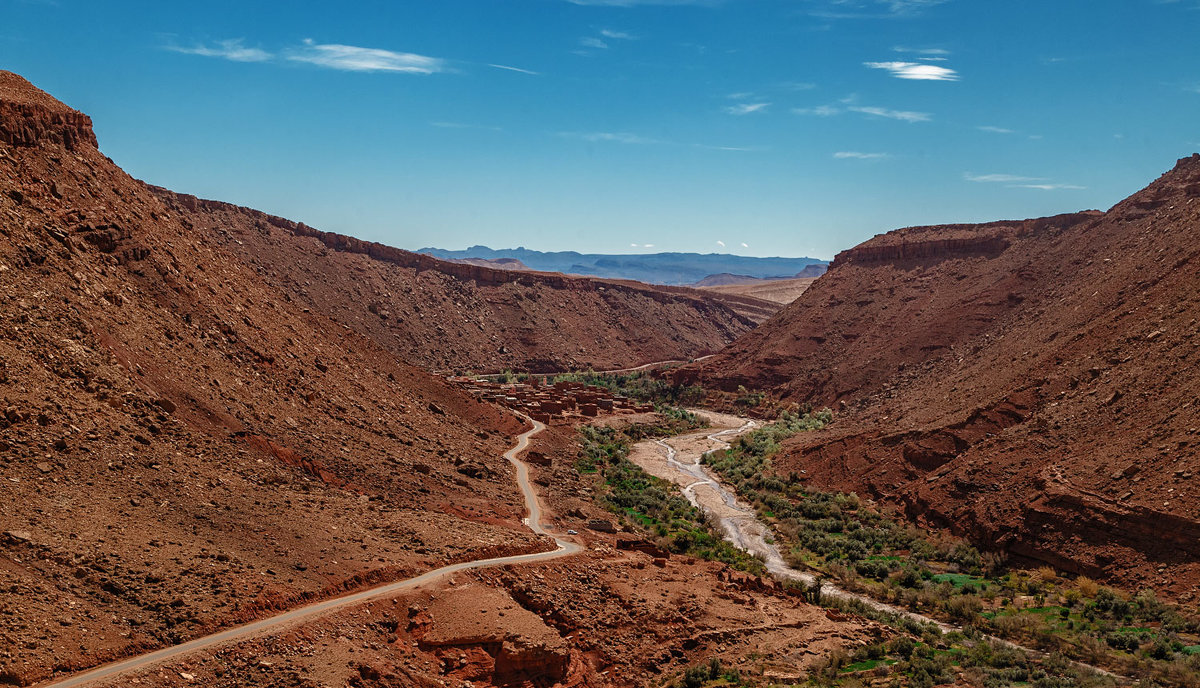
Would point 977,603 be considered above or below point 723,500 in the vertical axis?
above

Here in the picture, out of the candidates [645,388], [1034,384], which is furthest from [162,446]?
[645,388]

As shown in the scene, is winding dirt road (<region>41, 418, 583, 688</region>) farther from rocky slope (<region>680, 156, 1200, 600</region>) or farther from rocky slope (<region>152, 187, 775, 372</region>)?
rocky slope (<region>152, 187, 775, 372</region>)

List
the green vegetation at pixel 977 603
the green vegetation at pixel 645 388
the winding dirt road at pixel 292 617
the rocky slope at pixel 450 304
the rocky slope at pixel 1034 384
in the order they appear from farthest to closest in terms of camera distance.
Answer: the rocky slope at pixel 450 304 < the green vegetation at pixel 645 388 < the rocky slope at pixel 1034 384 < the green vegetation at pixel 977 603 < the winding dirt road at pixel 292 617

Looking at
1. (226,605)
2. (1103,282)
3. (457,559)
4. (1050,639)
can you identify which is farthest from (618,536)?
(1103,282)

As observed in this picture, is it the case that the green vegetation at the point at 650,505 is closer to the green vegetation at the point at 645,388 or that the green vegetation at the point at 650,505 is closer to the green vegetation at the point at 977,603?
the green vegetation at the point at 977,603

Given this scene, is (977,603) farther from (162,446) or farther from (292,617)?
(162,446)

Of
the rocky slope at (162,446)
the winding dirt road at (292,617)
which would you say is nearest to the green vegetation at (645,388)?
the rocky slope at (162,446)
